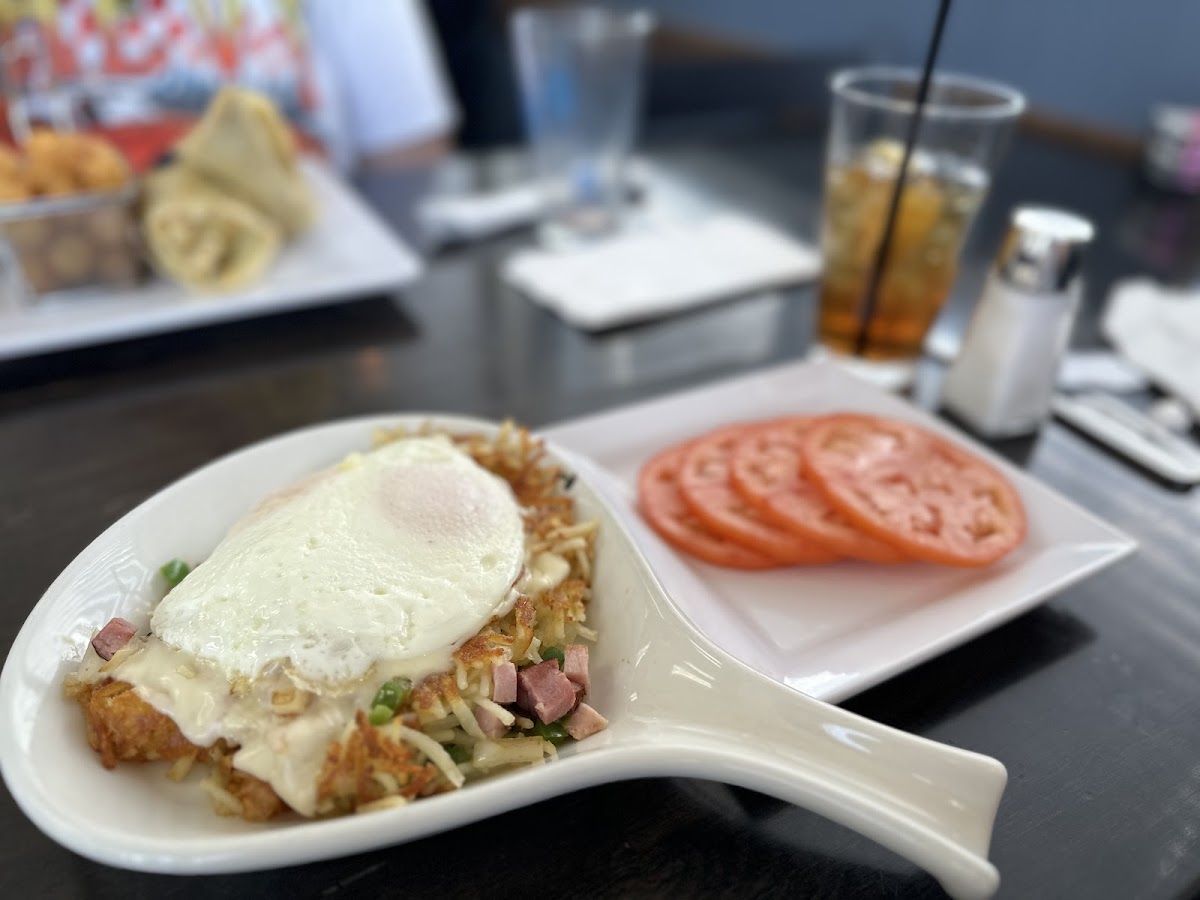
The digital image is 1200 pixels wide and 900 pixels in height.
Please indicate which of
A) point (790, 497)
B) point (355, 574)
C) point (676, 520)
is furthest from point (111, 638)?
point (790, 497)

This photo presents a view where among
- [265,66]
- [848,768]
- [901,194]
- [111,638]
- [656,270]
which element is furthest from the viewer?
[265,66]

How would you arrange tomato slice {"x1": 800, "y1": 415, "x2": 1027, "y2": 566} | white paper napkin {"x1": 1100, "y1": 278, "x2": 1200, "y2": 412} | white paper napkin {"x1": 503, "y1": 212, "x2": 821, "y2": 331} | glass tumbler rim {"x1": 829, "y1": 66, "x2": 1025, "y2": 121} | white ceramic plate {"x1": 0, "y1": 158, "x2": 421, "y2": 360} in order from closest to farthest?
tomato slice {"x1": 800, "y1": 415, "x2": 1027, "y2": 566}, glass tumbler rim {"x1": 829, "y1": 66, "x2": 1025, "y2": 121}, white ceramic plate {"x1": 0, "y1": 158, "x2": 421, "y2": 360}, white paper napkin {"x1": 1100, "y1": 278, "x2": 1200, "y2": 412}, white paper napkin {"x1": 503, "y1": 212, "x2": 821, "y2": 331}

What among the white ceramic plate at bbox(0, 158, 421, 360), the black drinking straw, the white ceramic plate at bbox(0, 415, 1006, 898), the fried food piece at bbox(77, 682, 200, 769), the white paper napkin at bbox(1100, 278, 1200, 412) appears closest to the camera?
the white ceramic plate at bbox(0, 415, 1006, 898)

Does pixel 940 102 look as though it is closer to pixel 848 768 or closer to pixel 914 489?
pixel 914 489

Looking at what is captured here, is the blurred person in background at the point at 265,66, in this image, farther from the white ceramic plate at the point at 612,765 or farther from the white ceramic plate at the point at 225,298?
the white ceramic plate at the point at 612,765

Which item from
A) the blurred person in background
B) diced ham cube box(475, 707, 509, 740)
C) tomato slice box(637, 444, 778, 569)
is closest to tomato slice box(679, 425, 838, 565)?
tomato slice box(637, 444, 778, 569)

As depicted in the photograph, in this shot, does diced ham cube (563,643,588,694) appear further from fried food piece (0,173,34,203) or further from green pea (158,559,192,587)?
fried food piece (0,173,34,203)
